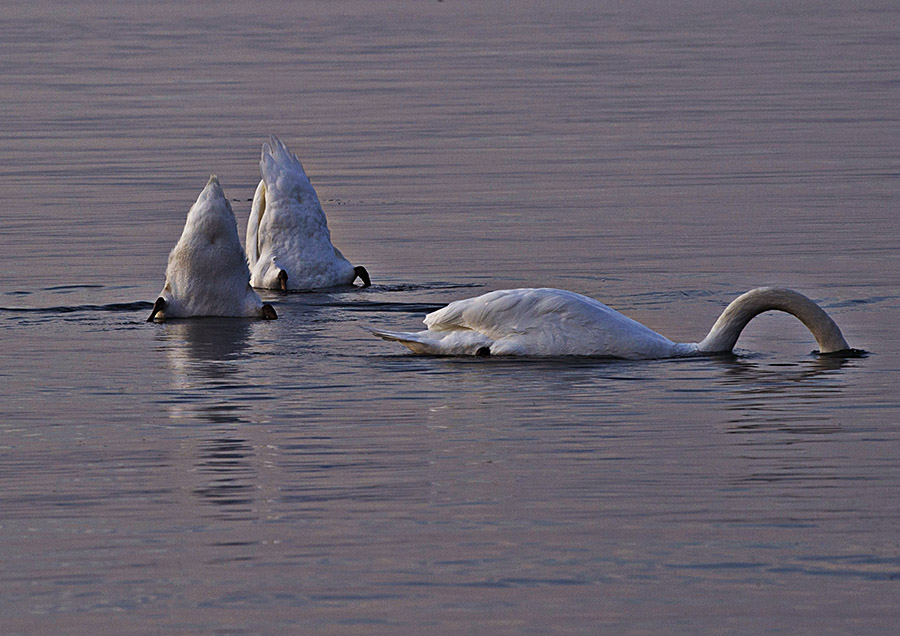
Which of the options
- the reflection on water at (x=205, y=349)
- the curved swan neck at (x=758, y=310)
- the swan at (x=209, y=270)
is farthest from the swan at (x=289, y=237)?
the curved swan neck at (x=758, y=310)

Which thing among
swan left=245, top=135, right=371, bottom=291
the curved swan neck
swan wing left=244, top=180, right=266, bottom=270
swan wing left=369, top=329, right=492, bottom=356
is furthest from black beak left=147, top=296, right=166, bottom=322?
the curved swan neck

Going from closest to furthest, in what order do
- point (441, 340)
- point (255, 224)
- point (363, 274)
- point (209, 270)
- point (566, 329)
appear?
point (566, 329) < point (441, 340) < point (209, 270) < point (363, 274) < point (255, 224)

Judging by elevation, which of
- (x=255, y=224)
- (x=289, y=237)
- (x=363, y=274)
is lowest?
(x=363, y=274)

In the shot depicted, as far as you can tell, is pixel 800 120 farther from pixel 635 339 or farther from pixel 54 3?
pixel 54 3

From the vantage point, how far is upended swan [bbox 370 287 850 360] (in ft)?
41.9

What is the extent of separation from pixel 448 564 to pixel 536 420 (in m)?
3.09

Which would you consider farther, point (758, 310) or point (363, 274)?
point (363, 274)

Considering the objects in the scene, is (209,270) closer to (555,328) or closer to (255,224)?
(255,224)

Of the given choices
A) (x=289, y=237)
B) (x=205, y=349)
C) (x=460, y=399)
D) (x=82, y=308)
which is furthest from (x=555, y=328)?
(x=289, y=237)

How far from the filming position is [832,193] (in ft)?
72.5

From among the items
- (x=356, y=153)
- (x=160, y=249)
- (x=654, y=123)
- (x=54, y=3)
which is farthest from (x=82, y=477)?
(x=54, y=3)

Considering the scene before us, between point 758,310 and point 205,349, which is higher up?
point 758,310

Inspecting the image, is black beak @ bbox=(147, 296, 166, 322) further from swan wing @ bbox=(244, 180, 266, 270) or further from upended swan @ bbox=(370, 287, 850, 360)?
swan wing @ bbox=(244, 180, 266, 270)

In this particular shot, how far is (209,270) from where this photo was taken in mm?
15359
